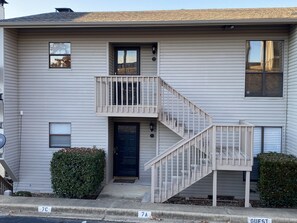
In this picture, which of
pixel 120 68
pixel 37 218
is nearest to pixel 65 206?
pixel 37 218

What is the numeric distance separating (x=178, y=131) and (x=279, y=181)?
3.01 metres

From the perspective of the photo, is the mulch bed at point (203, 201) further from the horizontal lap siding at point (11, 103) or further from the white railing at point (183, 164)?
the horizontal lap siding at point (11, 103)

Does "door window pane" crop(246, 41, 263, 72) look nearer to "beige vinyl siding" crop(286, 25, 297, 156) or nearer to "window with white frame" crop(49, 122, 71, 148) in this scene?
"beige vinyl siding" crop(286, 25, 297, 156)

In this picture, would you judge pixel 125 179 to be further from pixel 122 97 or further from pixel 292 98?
pixel 292 98

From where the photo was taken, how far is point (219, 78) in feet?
31.7

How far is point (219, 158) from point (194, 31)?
414 cm

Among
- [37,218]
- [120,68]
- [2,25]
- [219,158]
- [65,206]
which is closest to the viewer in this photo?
[37,218]

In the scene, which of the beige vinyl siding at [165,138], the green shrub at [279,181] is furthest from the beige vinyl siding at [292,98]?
the beige vinyl siding at [165,138]

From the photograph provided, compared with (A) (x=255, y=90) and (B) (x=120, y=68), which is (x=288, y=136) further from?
(B) (x=120, y=68)

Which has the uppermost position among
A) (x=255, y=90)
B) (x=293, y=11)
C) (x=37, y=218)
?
(x=293, y=11)

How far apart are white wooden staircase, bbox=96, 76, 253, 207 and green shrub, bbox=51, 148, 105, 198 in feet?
4.95

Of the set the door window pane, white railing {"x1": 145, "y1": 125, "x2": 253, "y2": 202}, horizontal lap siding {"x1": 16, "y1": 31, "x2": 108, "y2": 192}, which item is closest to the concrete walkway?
white railing {"x1": 145, "y1": 125, "x2": 253, "y2": 202}

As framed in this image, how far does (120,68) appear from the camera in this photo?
10547mm

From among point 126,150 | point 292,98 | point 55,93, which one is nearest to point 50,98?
point 55,93
